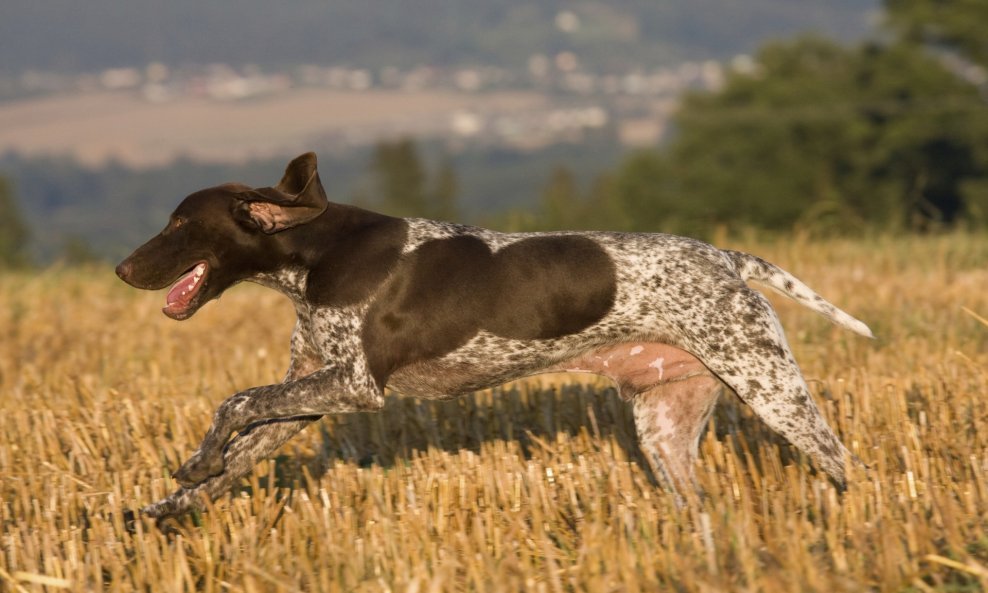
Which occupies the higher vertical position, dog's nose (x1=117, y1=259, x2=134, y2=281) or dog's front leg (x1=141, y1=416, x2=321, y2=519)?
dog's nose (x1=117, y1=259, x2=134, y2=281)

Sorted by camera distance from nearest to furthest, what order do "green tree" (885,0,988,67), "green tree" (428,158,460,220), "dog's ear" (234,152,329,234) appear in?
1. "dog's ear" (234,152,329,234)
2. "green tree" (885,0,988,67)
3. "green tree" (428,158,460,220)

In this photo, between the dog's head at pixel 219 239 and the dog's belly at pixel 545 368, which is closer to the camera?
the dog's head at pixel 219 239

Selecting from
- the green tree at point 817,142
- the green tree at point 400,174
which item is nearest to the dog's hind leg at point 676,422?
the green tree at point 817,142

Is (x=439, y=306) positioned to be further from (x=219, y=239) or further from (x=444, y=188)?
(x=444, y=188)

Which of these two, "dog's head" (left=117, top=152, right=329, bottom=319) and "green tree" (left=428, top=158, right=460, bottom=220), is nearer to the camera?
"dog's head" (left=117, top=152, right=329, bottom=319)

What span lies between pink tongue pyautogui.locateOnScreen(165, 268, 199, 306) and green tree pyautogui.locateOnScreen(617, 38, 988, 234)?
4350cm

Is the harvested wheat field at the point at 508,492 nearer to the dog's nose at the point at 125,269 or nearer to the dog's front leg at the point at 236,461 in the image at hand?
the dog's front leg at the point at 236,461

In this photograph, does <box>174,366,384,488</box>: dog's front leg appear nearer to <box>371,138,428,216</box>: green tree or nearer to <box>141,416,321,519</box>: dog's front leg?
<box>141,416,321,519</box>: dog's front leg

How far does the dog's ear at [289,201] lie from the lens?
467cm

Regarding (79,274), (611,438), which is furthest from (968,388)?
(79,274)

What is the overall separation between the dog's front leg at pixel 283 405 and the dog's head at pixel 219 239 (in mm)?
432

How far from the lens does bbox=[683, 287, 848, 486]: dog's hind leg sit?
470 centimetres

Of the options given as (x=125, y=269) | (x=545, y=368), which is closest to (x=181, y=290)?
(x=125, y=269)

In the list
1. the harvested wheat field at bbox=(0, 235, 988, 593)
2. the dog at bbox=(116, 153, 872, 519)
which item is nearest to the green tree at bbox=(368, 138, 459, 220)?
the harvested wheat field at bbox=(0, 235, 988, 593)
